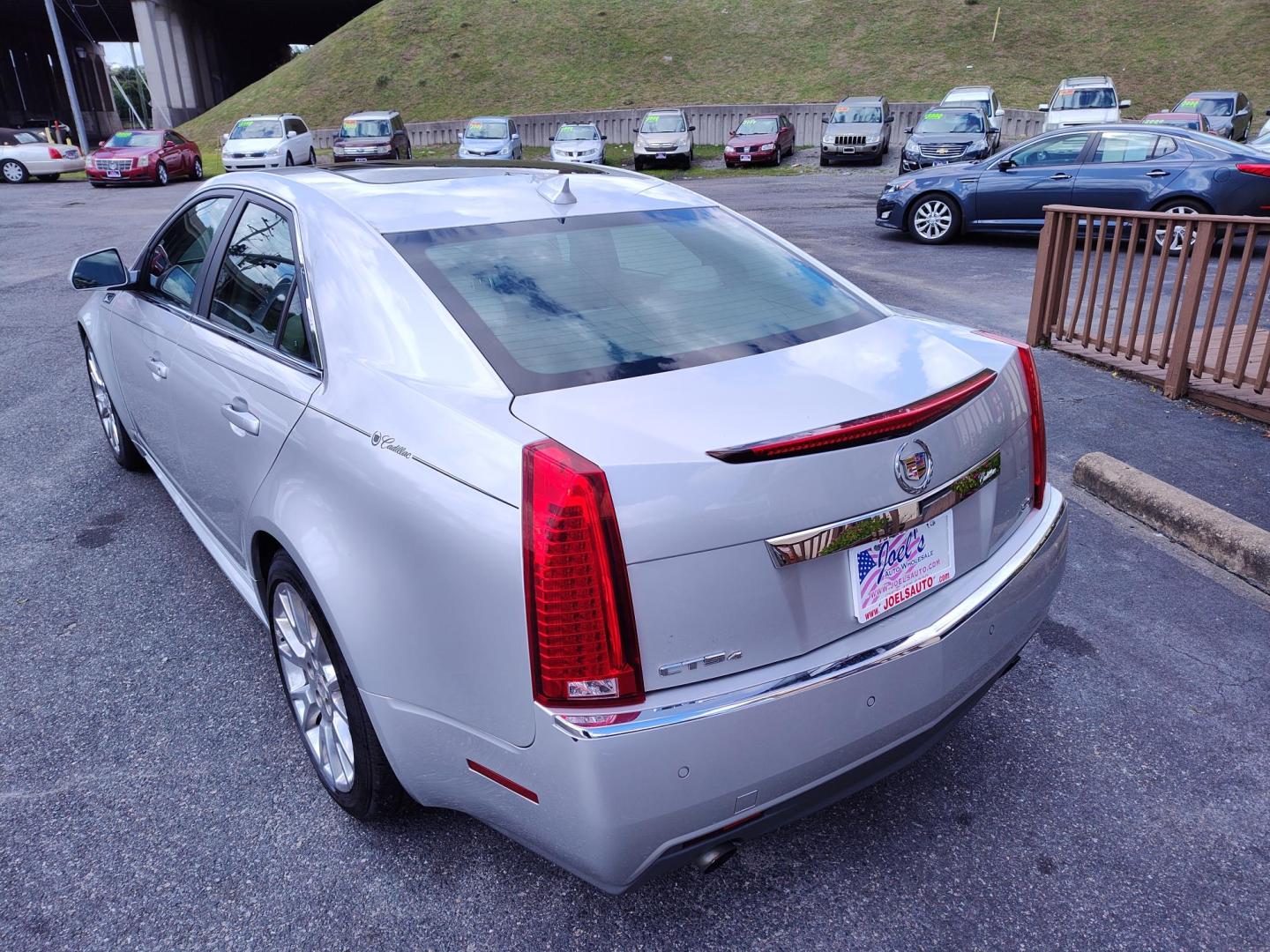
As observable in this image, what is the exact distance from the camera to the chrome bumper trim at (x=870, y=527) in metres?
1.89

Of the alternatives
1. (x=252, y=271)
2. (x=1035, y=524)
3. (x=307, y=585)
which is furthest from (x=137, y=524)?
(x=1035, y=524)

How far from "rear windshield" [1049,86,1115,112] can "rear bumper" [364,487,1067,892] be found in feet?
85.3

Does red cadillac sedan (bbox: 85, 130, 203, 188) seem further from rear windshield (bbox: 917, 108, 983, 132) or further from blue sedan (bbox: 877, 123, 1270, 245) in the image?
blue sedan (bbox: 877, 123, 1270, 245)

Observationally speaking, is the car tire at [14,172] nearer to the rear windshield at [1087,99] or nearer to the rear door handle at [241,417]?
the rear windshield at [1087,99]

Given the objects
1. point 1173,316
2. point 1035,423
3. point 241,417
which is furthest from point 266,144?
point 1035,423

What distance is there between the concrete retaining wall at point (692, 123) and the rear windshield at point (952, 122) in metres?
11.4

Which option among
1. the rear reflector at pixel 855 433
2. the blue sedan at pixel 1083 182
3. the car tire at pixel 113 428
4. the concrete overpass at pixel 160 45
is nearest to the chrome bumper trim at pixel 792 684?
the rear reflector at pixel 855 433

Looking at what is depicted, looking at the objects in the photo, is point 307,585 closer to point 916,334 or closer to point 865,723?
Result: point 865,723

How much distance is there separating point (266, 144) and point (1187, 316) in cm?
2546

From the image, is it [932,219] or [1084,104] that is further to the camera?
[1084,104]

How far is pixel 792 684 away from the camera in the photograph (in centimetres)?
192

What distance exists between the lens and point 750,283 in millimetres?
2801

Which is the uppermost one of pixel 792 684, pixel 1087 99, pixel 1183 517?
pixel 1087 99

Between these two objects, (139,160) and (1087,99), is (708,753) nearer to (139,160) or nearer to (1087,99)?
(139,160)
